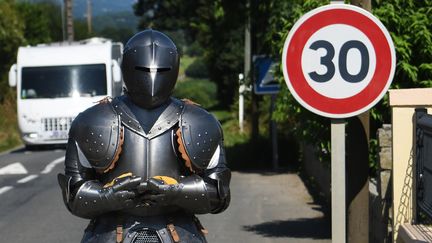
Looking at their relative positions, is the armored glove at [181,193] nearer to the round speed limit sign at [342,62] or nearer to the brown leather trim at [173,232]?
the brown leather trim at [173,232]

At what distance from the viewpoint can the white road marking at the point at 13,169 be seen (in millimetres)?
18750

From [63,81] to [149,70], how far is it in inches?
819

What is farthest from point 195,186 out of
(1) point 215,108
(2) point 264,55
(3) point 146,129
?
(1) point 215,108

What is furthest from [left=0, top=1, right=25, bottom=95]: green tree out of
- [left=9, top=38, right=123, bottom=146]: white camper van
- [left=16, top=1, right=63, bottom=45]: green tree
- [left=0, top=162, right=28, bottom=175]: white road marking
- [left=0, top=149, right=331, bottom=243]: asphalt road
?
[left=0, top=149, right=331, bottom=243]: asphalt road

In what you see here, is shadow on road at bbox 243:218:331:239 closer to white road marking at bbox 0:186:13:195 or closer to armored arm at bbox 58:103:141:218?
white road marking at bbox 0:186:13:195

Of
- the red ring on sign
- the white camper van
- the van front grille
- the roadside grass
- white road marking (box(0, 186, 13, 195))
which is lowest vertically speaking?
the roadside grass

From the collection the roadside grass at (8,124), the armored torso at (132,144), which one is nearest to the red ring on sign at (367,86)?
the armored torso at (132,144)

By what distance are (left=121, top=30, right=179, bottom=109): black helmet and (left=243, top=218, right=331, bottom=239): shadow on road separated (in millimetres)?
6170

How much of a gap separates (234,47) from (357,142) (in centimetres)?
4183

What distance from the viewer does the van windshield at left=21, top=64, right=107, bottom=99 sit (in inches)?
956

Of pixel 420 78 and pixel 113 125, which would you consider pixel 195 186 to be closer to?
pixel 113 125

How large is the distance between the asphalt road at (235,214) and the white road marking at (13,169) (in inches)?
15.4

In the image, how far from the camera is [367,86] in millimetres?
5168

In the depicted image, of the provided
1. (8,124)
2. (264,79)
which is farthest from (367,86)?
(8,124)
